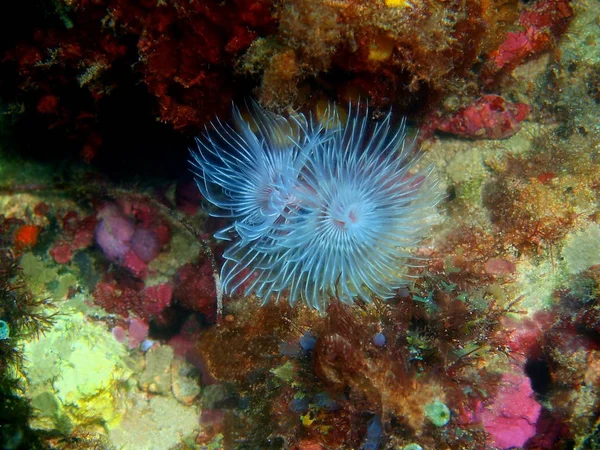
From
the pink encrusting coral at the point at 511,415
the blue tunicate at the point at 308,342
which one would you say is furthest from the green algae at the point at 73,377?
the pink encrusting coral at the point at 511,415

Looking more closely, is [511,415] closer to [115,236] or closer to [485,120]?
[485,120]

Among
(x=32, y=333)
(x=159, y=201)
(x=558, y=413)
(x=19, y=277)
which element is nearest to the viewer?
(x=558, y=413)

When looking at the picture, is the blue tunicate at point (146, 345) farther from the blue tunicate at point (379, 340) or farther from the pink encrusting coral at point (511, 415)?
the pink encrusting coral at point (511, 415)

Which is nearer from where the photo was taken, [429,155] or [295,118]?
[295,118]

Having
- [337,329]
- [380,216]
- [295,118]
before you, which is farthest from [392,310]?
[295,118]

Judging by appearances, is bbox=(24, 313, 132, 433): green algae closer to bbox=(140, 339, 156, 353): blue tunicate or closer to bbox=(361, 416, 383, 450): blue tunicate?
bbox=(140, 339, 156, 353): blue tunicate

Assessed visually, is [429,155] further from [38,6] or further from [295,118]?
[38,6]

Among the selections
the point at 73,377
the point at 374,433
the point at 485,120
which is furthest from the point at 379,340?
the point at 73,377
